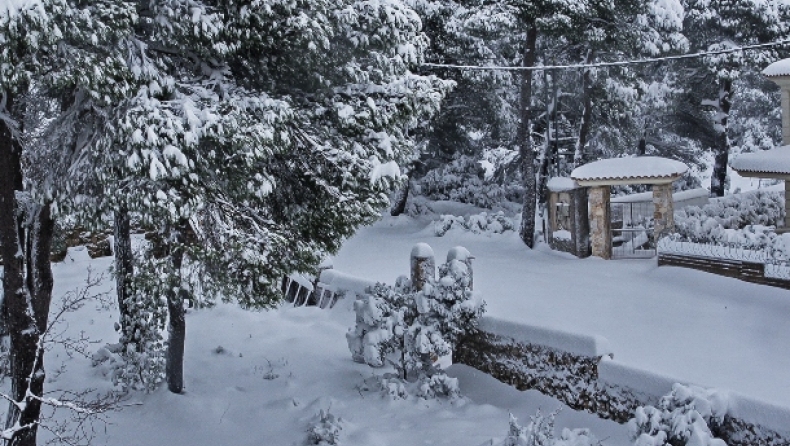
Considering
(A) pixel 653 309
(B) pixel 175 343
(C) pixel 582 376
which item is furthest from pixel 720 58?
(B) pixel 175 343

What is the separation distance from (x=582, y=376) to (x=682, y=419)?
2174 millimetres

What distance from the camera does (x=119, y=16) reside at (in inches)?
264

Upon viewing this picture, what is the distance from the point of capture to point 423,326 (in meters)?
9.60

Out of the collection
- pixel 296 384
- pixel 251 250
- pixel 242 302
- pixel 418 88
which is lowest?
pixel 296 384

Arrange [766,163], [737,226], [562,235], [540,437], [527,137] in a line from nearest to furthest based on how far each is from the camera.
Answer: [540,437]
[766,163]
[737,226]
[562,235]
[527,137]

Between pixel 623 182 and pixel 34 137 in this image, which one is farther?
pixel 623 182

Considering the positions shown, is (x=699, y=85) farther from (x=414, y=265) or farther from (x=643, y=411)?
(x=643, y=411)

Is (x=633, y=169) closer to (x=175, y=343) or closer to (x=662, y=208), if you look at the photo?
(x=662, y=208)

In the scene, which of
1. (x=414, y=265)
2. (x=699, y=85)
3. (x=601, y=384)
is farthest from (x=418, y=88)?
(x=699, y=85)

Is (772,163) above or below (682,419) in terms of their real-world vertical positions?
above

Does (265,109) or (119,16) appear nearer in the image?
(119,16)

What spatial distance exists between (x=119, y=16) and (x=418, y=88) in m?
3.58

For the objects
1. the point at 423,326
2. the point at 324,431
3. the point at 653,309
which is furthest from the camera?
the point at 653,309

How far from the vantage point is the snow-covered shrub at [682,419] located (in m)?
6.01
